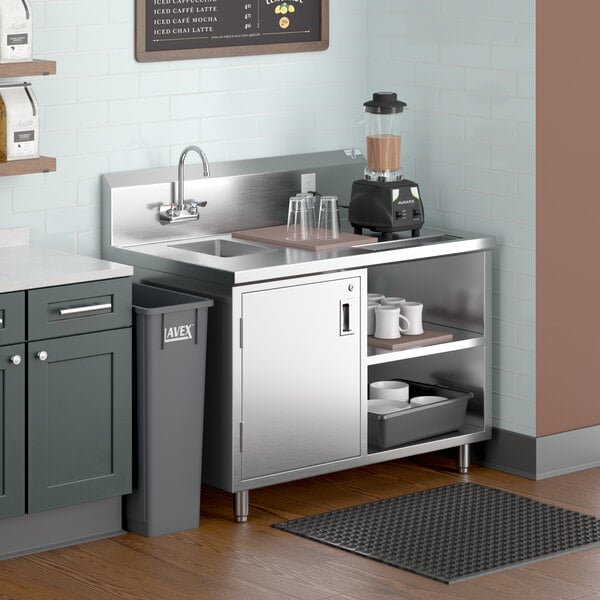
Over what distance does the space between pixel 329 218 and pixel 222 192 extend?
1.41 ft

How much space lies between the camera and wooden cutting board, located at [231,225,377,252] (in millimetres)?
5305

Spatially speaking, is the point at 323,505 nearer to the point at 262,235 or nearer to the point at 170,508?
the point at 170,508

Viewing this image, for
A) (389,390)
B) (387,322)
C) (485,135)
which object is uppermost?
(485,135)

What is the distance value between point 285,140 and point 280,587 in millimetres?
2007

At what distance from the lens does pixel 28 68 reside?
4.83 metres

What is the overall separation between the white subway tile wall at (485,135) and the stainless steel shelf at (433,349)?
0.11 meters

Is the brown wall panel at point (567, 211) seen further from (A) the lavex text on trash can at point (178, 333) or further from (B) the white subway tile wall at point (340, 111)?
(A) the lavex text on trash can at point (178, 333)

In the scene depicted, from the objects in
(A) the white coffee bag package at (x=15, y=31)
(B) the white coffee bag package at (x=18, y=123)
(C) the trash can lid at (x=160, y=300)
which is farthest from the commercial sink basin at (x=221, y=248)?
(A) the white coffee bag package at (x=15, y=31)

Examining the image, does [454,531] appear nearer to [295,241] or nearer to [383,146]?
[295,241]

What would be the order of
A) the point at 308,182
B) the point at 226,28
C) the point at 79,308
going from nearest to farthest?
1. the point at 79,308
2. the point at 226,28
3. the point at 308,182

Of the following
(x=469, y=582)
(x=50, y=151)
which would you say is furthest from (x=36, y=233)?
(x=469, y=582)

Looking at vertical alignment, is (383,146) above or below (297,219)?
above

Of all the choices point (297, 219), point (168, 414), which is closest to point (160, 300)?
point (168, 414)

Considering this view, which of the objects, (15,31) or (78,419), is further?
(15,31)
